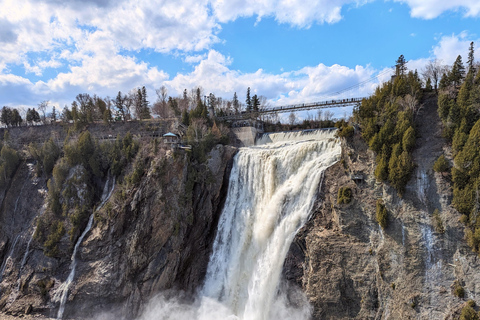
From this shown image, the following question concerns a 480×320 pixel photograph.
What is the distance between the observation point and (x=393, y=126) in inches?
893

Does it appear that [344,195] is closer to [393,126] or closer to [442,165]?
[393,126]

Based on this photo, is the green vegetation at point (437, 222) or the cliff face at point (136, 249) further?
the cliff face at point (136, 249)

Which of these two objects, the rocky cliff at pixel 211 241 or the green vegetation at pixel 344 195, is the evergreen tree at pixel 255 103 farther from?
the green vegetation at pixel 344 195

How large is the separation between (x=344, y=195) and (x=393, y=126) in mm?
6907

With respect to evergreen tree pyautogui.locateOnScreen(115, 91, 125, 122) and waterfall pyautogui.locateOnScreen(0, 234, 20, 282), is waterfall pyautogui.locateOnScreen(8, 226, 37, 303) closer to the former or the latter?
waterfall pyautogui.locateOnScreen(0, 234, 20, 282)

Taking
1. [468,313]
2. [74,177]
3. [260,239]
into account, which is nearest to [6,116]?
[74,177]

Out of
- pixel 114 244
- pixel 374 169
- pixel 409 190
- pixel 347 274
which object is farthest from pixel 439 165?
pixel 114 244

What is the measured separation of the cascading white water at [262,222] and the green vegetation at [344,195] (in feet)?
7.25

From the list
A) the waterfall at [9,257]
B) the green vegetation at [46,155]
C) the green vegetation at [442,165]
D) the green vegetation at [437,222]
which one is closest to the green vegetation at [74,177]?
the green vegetation at [46,155]

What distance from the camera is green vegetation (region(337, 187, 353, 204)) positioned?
75.5 ft

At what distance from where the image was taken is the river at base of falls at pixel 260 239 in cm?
2384

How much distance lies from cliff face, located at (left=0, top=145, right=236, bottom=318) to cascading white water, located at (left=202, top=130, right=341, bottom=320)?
2300mm

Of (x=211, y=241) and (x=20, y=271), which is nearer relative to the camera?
(x=211, y=241)

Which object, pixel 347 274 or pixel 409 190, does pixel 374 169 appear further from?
pixel 347 274
